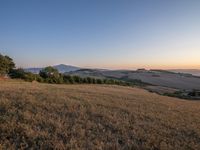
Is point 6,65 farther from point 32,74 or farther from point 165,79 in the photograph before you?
point 165,79

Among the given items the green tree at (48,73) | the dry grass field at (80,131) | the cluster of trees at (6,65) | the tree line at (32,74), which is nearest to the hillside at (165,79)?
the tree line at (32,74)

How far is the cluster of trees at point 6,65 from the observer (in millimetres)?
67412

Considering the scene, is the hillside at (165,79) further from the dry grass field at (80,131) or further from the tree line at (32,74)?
the dry grass field at (80,131)

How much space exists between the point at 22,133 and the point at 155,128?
5.59 meters

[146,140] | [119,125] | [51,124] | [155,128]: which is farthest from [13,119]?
[155,128]

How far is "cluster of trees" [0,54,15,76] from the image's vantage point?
6741 cm

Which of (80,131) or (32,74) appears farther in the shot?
(32,74)

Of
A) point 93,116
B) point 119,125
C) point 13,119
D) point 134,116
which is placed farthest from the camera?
point 134,116

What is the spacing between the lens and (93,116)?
11312mm

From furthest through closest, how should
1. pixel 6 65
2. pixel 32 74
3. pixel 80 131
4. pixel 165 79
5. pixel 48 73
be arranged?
pixel 165 79 → pixel 48 73 → pixel 6 65 → pixel 32 74 → pixel 80 131

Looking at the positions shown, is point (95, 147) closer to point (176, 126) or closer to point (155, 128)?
point (155, 128)

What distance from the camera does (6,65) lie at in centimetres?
6994

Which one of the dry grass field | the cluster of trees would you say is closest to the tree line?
the cluster of trees

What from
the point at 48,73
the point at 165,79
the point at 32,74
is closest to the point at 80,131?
the point at 32,74
